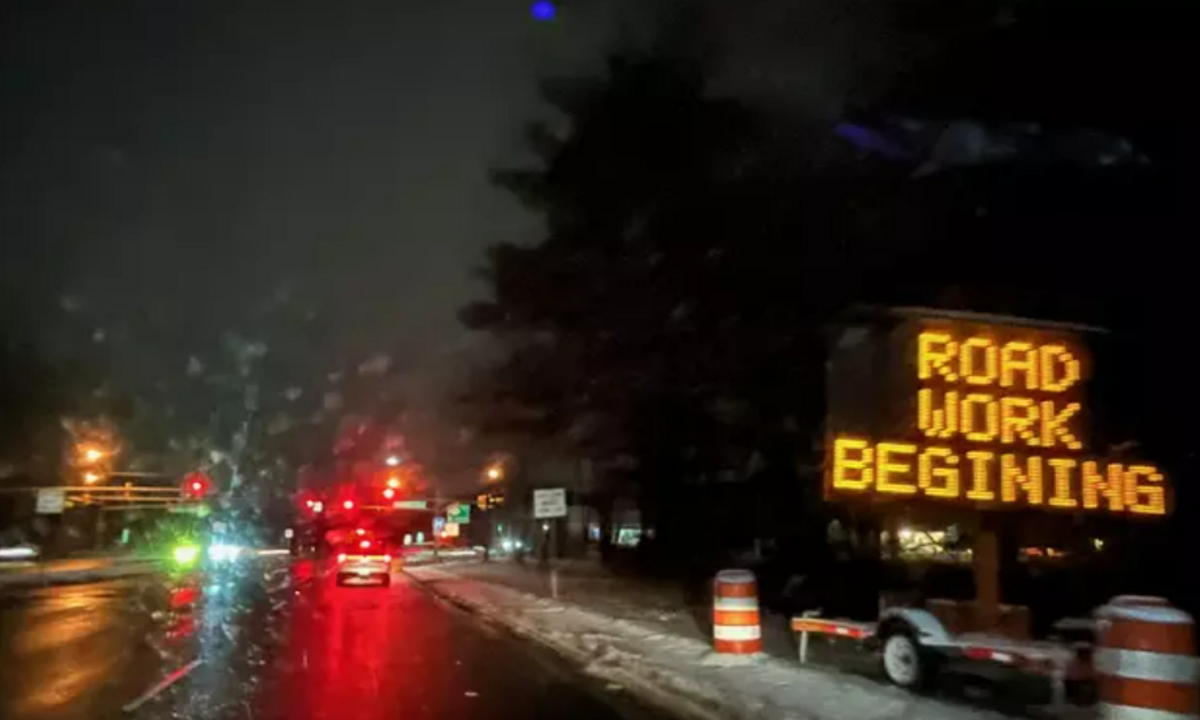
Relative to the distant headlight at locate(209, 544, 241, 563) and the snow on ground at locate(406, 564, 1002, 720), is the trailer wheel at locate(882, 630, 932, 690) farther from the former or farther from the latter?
the distant headlight at locate(209, 544, 241, 563)

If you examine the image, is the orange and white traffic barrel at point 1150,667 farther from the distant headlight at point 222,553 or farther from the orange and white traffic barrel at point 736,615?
the distant headlight at point 222,553

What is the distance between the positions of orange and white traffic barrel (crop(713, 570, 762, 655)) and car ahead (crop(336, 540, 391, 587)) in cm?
2287

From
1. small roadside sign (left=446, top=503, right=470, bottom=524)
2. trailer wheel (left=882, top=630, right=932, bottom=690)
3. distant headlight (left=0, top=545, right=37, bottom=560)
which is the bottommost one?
distant headlight (left=0, top=545, right=37, bottom=560)

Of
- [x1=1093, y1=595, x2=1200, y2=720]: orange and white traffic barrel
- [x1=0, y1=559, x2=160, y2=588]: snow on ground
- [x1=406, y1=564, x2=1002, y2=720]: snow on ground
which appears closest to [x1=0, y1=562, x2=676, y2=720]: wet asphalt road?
[x1=406, y1=564, x2=1002, y2=720]: snow on ground

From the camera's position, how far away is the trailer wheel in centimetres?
1425

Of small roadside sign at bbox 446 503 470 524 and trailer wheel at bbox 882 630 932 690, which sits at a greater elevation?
small roadside sign at bbox 446 503 470 524

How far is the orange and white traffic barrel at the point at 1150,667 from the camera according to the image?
8.84 m

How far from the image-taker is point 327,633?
21.6 meters

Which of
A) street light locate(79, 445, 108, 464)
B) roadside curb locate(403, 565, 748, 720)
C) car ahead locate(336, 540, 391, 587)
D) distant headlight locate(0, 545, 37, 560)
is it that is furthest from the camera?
street light locate(79, 445, 108, 464)

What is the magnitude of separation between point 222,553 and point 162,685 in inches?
2603

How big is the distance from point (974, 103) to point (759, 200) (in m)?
7.91

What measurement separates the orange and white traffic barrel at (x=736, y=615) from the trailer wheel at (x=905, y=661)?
2068 mm

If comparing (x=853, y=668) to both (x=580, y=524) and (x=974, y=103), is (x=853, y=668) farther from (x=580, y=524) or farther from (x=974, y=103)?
(x=580, y=524)

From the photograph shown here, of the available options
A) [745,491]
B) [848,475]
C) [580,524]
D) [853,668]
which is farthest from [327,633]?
[580,524]
